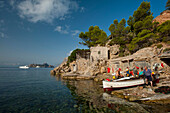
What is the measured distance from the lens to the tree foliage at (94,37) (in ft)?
125

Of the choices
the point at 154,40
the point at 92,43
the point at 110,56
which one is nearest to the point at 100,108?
the point at 110,56

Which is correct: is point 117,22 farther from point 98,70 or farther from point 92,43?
point 98,70

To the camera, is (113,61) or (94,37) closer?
(113,61)

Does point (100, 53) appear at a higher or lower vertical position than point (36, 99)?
higher

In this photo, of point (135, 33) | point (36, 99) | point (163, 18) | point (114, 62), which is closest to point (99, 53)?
point (114, 62)

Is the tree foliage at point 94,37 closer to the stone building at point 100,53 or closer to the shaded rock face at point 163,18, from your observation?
the stone building at point 100,53

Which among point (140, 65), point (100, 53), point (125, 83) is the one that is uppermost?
point (100, 53)

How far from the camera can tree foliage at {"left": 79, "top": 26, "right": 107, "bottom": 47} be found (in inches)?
1502

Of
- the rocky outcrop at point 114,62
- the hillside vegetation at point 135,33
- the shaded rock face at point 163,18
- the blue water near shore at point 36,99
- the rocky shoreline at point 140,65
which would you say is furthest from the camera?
the shaded rock face at point 163,18

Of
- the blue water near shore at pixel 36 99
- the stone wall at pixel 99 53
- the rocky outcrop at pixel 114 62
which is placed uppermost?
the stone wall at pixel 99 53

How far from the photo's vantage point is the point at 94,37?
4034 centimetres

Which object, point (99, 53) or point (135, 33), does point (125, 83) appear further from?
point (135, 33)

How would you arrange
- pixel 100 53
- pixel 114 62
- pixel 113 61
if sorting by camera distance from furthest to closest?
pixel 100 53 < pixel 113 61 < pixel 114 62

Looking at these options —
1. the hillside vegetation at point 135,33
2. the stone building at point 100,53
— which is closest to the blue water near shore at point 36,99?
the stone building at point 100,53
